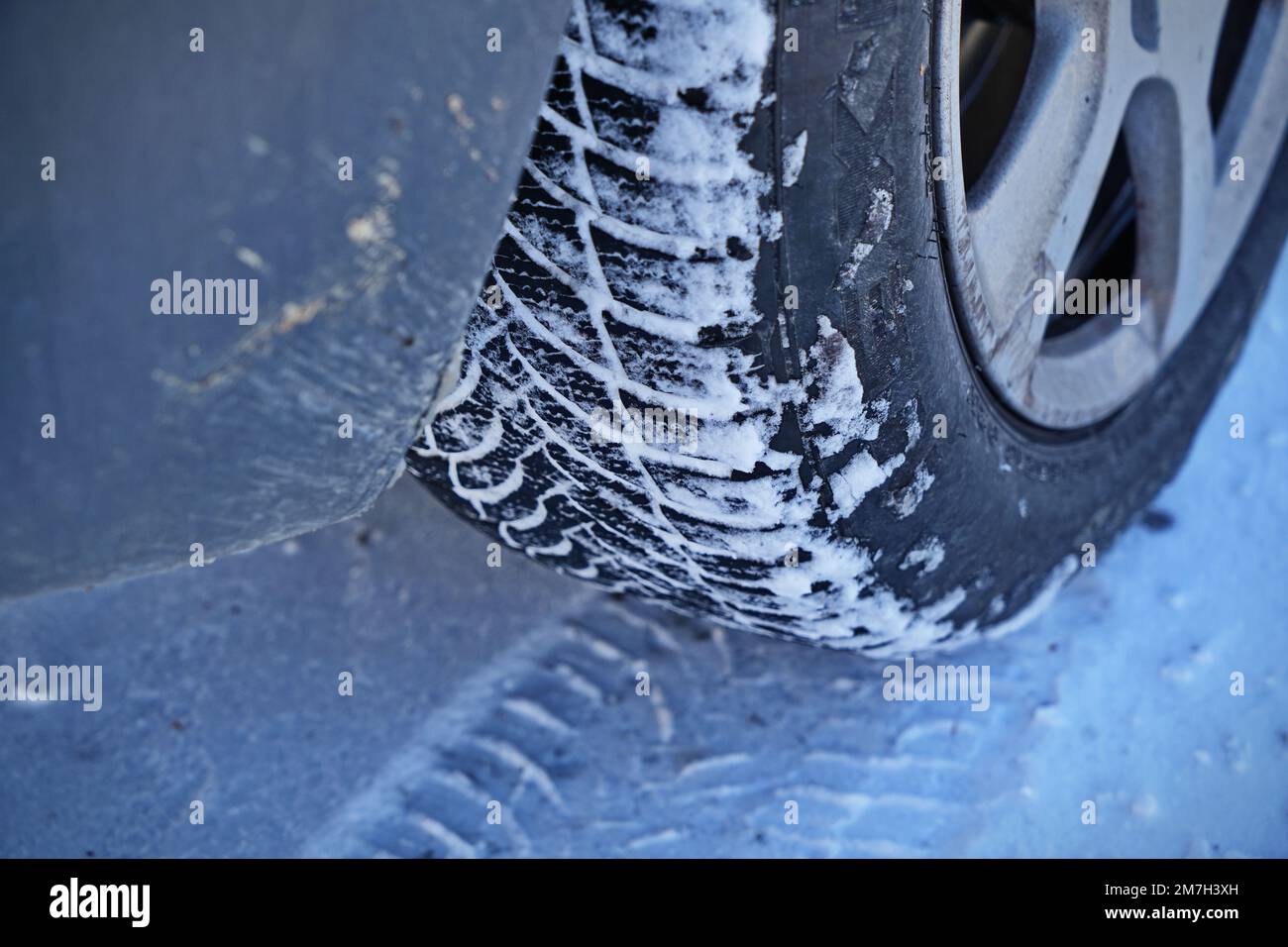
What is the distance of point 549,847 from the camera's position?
0.85 m

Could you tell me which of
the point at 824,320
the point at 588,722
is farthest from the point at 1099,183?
the point at 588,722

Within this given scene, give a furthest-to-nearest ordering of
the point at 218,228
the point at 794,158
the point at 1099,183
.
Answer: the point at 1099,183, the point at 794,158, the point at 218,228

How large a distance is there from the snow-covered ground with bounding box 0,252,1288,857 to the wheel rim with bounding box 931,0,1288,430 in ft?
0.81

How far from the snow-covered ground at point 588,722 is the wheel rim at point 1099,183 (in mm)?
246

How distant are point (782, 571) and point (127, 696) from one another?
0.57 meters

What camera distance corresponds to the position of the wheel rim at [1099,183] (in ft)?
2.30

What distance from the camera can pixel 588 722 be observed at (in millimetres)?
930

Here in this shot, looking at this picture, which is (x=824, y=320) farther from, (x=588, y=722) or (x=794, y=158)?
(x=588, y=722)

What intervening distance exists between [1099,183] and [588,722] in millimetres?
583

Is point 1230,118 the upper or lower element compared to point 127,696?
upper

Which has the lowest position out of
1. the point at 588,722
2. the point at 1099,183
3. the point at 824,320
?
the point at 588,722
